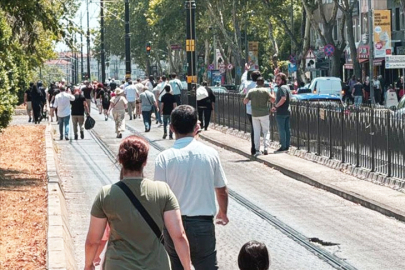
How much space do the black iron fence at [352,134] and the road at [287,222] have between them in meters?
1.16

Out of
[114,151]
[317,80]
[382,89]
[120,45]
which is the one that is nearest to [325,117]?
[114,151]

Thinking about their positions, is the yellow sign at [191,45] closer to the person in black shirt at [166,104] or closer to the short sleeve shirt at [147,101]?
the short sleeve shirt at [147,101]

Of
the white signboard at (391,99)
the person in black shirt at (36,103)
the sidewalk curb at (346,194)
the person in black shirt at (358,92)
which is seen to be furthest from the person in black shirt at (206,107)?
the person in black shirt at (358,92)

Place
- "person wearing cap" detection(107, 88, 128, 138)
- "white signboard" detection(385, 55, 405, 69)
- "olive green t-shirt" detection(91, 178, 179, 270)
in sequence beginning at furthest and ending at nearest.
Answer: "white signboard" detection(385, 55, 405, 69), "person wearing cap" detection(107, 88, 128, 138), "olive green t-shirt" detection(91, 178, 179, 270)

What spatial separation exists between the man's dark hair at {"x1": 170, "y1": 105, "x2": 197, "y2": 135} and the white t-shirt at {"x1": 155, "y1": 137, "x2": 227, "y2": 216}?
70 millimetres

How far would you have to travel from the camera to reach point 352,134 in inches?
880

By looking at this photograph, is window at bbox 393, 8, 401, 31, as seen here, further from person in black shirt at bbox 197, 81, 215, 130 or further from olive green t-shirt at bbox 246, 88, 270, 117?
olive green t-shirt at bbox 246, 88, 270, 117

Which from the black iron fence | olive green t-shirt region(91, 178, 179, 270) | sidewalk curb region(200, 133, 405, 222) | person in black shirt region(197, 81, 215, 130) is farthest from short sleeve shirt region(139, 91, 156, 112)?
olive green t-shirt region(91, 178, 179, 270)

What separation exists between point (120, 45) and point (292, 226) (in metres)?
122

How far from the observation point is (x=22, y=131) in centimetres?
3981

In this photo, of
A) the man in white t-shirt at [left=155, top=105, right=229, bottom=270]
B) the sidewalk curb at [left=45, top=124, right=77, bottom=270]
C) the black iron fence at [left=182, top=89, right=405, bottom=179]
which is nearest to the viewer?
the man in white t-shirt at [left=155, top=105, right=229, bottom=270]

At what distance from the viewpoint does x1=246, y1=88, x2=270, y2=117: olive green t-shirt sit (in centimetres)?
2619

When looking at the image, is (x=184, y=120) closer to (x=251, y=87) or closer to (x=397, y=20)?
(x=251, y=87)

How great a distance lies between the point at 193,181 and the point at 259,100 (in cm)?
1754
